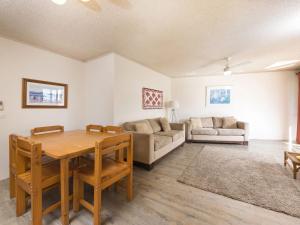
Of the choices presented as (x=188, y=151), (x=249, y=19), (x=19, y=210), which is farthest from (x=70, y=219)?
(x=249, y=19)

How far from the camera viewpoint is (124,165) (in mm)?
1708

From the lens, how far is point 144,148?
263 centimetres

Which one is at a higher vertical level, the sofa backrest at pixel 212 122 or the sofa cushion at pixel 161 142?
the sofa backrest at pixel 212 122

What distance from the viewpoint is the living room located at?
1558 millimetres

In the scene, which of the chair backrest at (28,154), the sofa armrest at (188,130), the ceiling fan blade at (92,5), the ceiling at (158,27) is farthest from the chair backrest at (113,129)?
the sofa armrest at (188,130)

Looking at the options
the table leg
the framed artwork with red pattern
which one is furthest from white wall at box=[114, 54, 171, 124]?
the table leg

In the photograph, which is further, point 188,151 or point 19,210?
point 188,151

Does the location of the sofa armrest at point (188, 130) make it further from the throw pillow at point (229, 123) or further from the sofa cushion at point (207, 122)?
the throw pillow at point (229, 123)

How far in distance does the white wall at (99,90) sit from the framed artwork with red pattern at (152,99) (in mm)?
1276

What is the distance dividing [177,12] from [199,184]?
2384 millimetres

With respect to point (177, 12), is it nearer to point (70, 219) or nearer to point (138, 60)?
point (138, 60)

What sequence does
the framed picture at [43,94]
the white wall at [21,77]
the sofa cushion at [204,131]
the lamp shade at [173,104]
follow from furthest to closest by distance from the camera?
the lamp shade at [173,104]
the sofa cushion at [204,131]
the framed picture at [43,94]
the white wall at [21,77]

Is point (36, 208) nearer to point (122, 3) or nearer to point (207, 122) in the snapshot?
point (122, 3)

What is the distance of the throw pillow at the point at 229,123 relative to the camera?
4.71m
